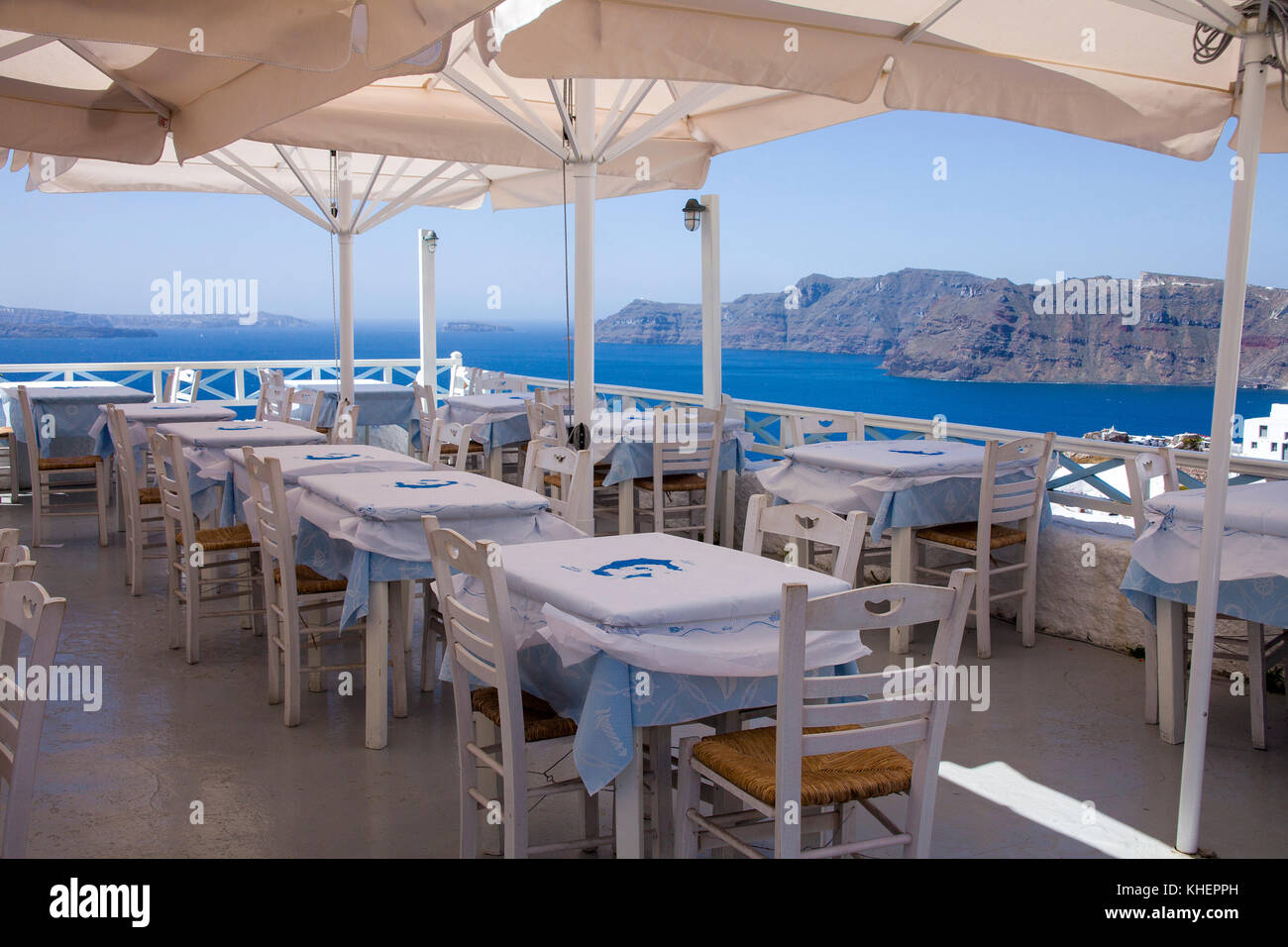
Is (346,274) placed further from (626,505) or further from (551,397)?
(626,505)


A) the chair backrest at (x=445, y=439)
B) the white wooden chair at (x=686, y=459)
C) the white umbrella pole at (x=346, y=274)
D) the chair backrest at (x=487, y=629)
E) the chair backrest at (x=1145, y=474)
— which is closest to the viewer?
the chair backrest at (x=487, y=629)

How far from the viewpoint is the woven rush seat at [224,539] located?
482 centimetres

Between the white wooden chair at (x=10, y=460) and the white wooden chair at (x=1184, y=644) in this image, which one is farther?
the white wooden chair at (x=10, y=460)

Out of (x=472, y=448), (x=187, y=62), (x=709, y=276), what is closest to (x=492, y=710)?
(x=187, y=62)

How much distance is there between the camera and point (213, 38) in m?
2.73

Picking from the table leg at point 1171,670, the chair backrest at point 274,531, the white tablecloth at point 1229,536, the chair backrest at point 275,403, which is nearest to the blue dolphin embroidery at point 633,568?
the chair backrest at point 274,531

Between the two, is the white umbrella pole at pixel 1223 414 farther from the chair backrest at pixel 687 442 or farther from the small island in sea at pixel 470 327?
the small island in sea at pixel 470 327

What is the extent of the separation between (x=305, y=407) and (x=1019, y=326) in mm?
39918

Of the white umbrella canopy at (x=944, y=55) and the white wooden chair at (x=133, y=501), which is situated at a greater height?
the white umbrella canopy at (x=944, y=55)

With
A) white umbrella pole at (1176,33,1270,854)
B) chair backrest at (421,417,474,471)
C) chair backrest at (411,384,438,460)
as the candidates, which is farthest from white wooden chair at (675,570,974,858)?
chair backrest at (411,384,438,460)

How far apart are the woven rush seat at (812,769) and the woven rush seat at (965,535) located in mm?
2780

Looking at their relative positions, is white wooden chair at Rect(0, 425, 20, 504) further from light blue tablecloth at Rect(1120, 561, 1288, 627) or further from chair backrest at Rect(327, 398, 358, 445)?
light blue tablecloth at Rect(1120, 561, 1288, 627)
